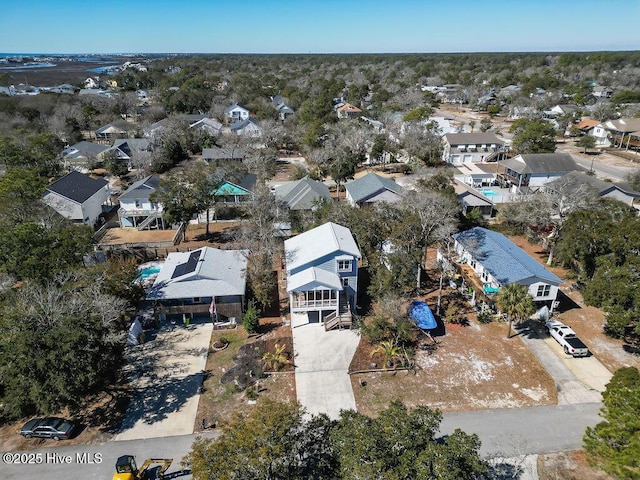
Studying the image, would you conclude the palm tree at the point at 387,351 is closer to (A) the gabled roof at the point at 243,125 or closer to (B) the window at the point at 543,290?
(B) the window at the point at 543,290

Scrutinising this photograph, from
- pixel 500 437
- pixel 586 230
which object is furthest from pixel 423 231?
pixel 500 437

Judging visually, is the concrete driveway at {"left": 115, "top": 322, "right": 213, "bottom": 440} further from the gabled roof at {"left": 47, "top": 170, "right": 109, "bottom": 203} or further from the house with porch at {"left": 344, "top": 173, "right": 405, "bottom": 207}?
the gabled roof at {"left": 47, "top": 170, "right": 109, "bottom": 203}

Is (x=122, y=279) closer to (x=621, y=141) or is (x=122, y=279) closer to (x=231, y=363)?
(x=231, y=363)

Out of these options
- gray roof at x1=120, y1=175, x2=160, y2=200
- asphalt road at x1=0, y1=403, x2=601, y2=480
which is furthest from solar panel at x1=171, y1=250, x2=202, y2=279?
gray roof at x1=120, y1=175, x2=160, y2=200

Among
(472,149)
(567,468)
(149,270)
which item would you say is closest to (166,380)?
(149,270)

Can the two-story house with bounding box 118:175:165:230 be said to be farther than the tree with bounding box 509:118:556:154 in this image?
No
